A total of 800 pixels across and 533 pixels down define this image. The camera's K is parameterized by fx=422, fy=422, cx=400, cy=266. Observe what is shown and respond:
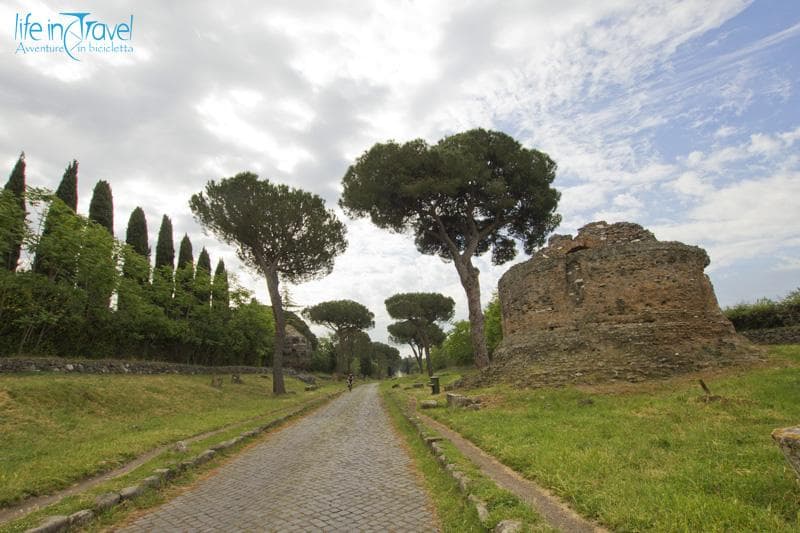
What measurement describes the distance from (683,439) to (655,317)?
31.9ft

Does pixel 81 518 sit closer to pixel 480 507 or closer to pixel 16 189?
pixel 480 507

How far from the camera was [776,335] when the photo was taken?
21.0 metres

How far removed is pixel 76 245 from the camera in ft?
62.3

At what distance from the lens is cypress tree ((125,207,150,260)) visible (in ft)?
95.4

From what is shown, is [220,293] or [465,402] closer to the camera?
[465,402]

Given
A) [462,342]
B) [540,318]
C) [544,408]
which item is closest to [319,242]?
[540,318]

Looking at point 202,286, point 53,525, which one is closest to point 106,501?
point 53,525

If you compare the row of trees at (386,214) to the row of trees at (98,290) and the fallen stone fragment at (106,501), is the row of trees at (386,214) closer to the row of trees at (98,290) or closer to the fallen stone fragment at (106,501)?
the row of trees at (98,290)

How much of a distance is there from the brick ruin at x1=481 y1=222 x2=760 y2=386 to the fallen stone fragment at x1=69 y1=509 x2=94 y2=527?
1372 cm

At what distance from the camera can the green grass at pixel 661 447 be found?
13.8 feet

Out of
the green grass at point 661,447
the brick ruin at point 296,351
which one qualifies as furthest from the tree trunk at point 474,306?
the brick ruin at point 296,351

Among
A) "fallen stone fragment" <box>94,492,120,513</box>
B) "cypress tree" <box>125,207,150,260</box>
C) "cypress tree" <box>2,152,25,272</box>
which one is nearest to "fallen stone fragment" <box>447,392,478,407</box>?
"fallen stone fragment" <box>94,492,120,513</box>

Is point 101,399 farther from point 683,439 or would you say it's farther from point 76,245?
point 683,439

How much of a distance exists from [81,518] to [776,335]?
2757 centimetres
